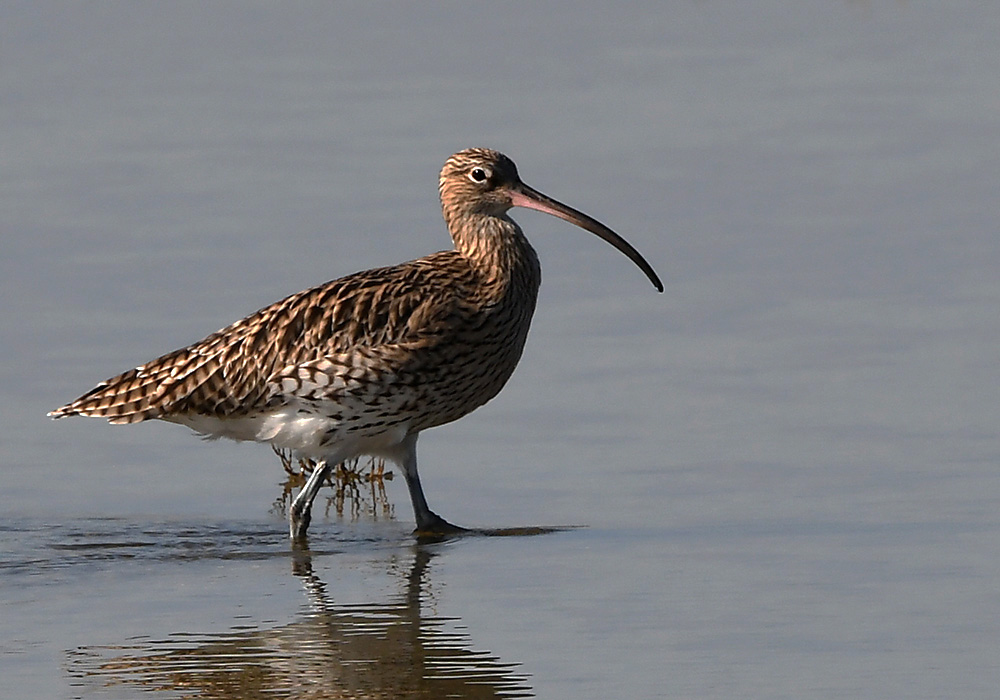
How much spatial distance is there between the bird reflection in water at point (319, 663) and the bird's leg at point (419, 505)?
1543 mm

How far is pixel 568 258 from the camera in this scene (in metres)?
15.4

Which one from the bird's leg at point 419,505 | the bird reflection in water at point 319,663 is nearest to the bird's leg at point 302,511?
the bird's leg at point 419,505

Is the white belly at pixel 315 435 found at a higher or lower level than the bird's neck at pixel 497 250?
lower

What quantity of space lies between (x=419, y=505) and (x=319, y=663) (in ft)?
8.73

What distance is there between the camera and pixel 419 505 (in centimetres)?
1173

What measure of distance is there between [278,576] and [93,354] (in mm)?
3425

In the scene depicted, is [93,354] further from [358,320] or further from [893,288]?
[893,288]

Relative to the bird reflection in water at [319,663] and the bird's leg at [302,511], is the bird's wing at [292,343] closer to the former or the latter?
the bird's leg at [302,511]

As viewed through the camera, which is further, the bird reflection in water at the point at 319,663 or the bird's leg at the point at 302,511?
the bird's leg at the point at 302,511

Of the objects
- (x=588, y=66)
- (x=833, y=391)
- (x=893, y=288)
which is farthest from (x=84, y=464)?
(x=588, y=66)

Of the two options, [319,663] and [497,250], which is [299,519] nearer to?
[497,250]

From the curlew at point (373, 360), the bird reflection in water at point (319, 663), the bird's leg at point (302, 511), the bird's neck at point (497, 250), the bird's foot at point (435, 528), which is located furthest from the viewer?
the bird's neck at point (497, 250)

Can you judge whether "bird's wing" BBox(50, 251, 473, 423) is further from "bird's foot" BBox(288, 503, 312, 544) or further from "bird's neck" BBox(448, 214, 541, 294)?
"bird's foot" BBox(288, 503, 312, 544)

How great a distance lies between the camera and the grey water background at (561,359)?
30.7 feet
